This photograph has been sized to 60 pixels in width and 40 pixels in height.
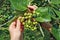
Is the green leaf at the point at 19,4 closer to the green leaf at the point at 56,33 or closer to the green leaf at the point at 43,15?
the green leaf at the point at 43,15

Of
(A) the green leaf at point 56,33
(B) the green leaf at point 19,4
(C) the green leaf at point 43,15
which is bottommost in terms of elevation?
(A) the green leaf at point 56,33

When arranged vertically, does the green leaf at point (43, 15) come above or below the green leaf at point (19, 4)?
below

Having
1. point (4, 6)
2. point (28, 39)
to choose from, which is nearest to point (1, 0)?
point (4, 6)

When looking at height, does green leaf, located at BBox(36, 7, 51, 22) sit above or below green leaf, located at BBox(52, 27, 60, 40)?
above

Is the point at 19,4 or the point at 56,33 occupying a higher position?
the point at 19,4

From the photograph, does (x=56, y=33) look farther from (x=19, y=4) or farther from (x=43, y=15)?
(x=19, y=4)

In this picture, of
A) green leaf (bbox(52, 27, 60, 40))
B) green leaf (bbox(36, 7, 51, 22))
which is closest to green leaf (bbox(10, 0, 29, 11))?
green leaf (bbox(36, 7, 51, 22))

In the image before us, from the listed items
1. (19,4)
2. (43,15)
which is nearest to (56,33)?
(43,15)

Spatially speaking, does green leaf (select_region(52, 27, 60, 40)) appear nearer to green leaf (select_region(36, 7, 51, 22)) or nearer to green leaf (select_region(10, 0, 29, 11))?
green leaf (select_region(36, 7, 51, 22))

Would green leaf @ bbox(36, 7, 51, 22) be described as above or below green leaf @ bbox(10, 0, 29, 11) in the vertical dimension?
below

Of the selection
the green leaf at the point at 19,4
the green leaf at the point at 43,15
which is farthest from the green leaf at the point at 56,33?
the green leaf at the point at 19,4

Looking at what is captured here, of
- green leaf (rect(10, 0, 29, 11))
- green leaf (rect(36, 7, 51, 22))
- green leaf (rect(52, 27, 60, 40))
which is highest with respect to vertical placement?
green leaf (rect(10, 0, 29, 11))

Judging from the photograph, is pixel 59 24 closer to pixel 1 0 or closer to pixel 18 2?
pixel 18 2
